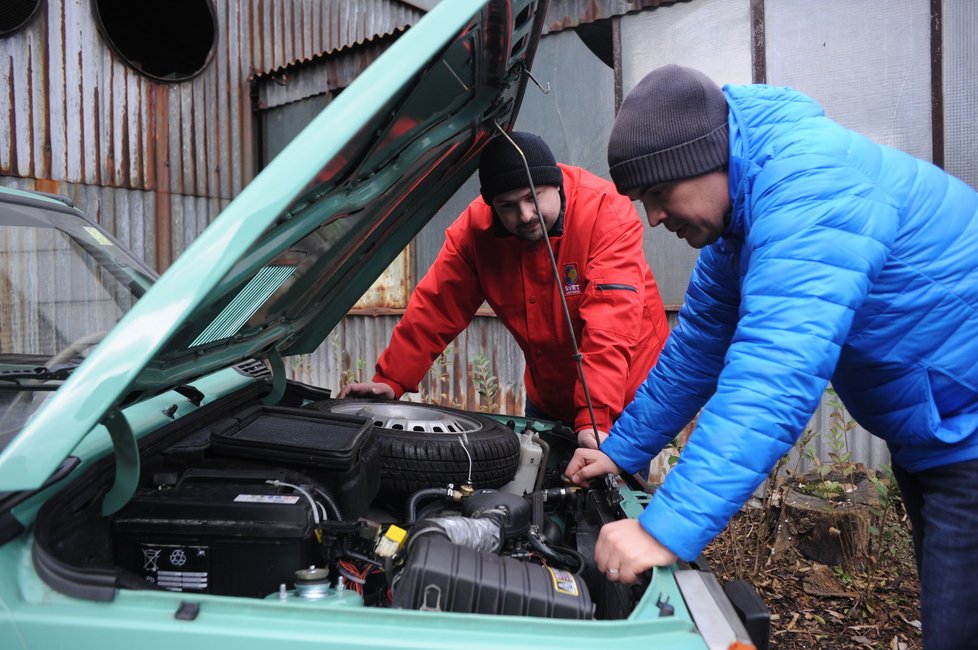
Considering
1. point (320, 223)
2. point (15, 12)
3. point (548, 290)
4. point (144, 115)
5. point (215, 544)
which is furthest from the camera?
point (144, 115)

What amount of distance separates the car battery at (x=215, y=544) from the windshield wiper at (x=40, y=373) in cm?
49

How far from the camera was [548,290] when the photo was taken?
279 centimetres

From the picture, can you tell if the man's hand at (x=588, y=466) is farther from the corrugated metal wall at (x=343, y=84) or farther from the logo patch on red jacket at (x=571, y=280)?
the corrugated metal wall at (x=343, y=84)

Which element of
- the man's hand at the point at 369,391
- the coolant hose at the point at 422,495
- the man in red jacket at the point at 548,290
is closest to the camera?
the coolant hose at the point at 422,495

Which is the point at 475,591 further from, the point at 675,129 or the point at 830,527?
the point at 830,527

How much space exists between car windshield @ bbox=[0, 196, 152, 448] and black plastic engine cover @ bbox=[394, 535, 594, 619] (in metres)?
1.08

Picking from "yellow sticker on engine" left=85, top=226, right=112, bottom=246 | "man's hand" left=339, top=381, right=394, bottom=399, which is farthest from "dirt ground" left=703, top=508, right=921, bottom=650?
"yellow sticker on engine" left=85, top=226, right=112, bottom=246

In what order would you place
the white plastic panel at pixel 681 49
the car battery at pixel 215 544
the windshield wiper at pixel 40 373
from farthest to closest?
the white plastic panel at pixel 681 49
the windshield wiper at pixel 40 373
the car battery at pixel 215 544

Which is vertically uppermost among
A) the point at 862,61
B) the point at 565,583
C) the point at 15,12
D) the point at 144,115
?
the point at 15,12

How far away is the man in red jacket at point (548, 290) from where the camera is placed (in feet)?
8.25

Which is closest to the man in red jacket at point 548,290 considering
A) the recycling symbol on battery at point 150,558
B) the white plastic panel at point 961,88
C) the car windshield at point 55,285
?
the car windshield at point 55,285

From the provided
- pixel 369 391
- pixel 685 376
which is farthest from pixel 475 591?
pixel 369 391

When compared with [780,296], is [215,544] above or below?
below

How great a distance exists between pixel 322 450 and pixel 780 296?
108 cm
